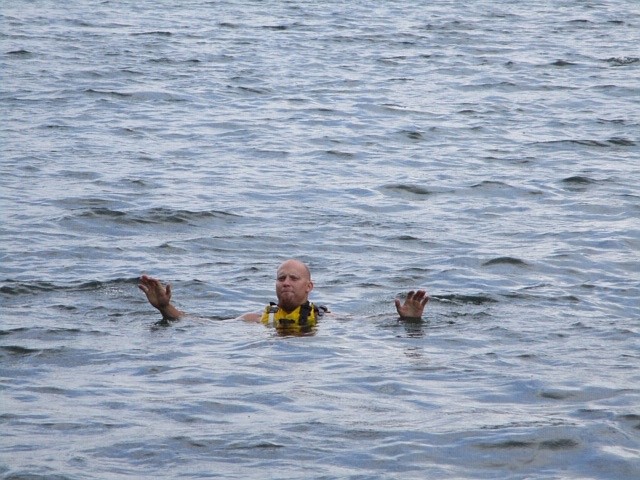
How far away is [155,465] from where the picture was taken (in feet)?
26.3

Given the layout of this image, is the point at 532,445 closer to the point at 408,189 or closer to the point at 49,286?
the point at 49,286

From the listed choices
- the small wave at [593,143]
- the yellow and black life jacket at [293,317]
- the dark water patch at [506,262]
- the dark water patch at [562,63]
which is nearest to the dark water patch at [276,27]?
the dark water patch at [562,63]

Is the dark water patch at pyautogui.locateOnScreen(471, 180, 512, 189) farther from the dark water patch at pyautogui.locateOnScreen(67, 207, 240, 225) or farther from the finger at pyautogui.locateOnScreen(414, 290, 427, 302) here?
the finger at pyautogui.locateOnScreen(414, 290, 427, 302)

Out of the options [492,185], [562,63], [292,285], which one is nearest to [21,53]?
[562,63]

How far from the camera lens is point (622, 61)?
2961 cm

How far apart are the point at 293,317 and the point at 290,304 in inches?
6.2

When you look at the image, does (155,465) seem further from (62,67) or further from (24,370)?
(62,67)

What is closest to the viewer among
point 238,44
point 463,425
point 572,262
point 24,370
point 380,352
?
point 463,425

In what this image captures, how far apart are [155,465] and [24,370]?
2.62 metres

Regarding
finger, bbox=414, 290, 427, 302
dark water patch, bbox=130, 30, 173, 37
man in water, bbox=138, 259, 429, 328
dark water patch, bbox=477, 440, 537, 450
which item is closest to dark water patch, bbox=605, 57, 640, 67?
dark water patch, bbox=130, 30, 173, 37

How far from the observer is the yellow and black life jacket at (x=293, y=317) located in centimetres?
1210

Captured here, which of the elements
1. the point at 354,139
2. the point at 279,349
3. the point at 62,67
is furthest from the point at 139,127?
the point at 279,349

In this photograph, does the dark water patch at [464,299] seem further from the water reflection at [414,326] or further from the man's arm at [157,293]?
the man's arm at [157,293]

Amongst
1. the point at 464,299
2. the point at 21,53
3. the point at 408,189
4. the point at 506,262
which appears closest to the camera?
the point at 464,299
